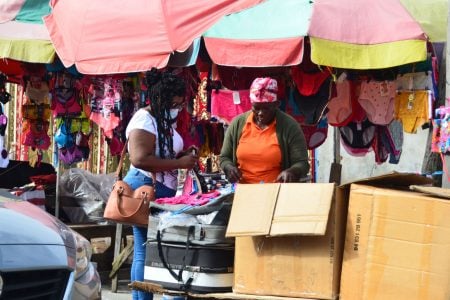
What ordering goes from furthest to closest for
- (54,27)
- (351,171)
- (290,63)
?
1. (351,171)
2. (54,27)
3. (290,63)

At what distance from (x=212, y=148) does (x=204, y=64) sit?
1.13 meters

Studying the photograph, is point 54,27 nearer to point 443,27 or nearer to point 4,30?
point 4,30

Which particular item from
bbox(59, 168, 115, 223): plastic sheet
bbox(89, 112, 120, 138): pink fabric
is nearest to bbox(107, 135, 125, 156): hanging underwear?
bbox(89, 112, 120, 138): pink fabric

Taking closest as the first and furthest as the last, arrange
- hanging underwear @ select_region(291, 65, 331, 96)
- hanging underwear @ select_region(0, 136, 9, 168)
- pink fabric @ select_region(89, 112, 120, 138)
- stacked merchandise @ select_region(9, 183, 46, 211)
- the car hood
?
1. the car hood
2. hanging underwear @ select_region(291, 65, 331, 96)
3. hanging underwear @ select_region(0, 136, 9, 168)
4. stacked merchandise @ select_region(9, 183, 46, 211)
5. pink fabric @ select_region(89, 112, 120, 138)

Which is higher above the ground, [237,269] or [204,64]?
[204,64]

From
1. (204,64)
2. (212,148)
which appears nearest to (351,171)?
(212,148)

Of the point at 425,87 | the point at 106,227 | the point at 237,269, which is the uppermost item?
the point at 425,87

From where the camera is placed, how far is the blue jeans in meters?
5.53

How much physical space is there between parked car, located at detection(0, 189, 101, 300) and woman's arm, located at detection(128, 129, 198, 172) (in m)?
0.99

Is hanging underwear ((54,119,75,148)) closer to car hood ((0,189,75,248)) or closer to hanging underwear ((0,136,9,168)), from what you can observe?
hanging underwear ((0,136,9,168))

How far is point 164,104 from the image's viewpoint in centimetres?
560

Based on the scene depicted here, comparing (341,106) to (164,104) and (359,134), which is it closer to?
(359,134)

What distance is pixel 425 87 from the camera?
7207 mm

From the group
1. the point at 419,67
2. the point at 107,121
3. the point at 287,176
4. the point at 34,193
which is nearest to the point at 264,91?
the point at 287,176
